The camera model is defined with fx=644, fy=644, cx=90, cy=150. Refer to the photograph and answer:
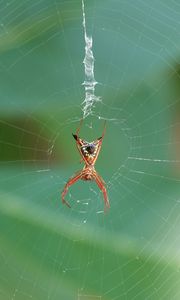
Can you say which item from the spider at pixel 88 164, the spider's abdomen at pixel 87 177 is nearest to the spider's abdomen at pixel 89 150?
the spider at pixel 88 164

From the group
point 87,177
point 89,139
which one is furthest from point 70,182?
point 89,139

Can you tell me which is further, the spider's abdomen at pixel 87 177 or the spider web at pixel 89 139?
the spider's abdomen at pixel 87 177

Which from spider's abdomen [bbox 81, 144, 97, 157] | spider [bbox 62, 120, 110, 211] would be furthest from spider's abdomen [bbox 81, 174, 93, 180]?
spider's abdomen [bbox 81, 144, 97, 157]

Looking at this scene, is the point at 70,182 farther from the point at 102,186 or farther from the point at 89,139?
the point at 89,139

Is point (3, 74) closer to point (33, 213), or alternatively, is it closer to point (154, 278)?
point (33, 213)

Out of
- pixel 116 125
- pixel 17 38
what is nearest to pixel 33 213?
pixel 116 125

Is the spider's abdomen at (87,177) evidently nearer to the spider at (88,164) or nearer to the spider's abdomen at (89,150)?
the spider at (88,164)

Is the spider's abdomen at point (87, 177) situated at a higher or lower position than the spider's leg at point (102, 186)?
higher
